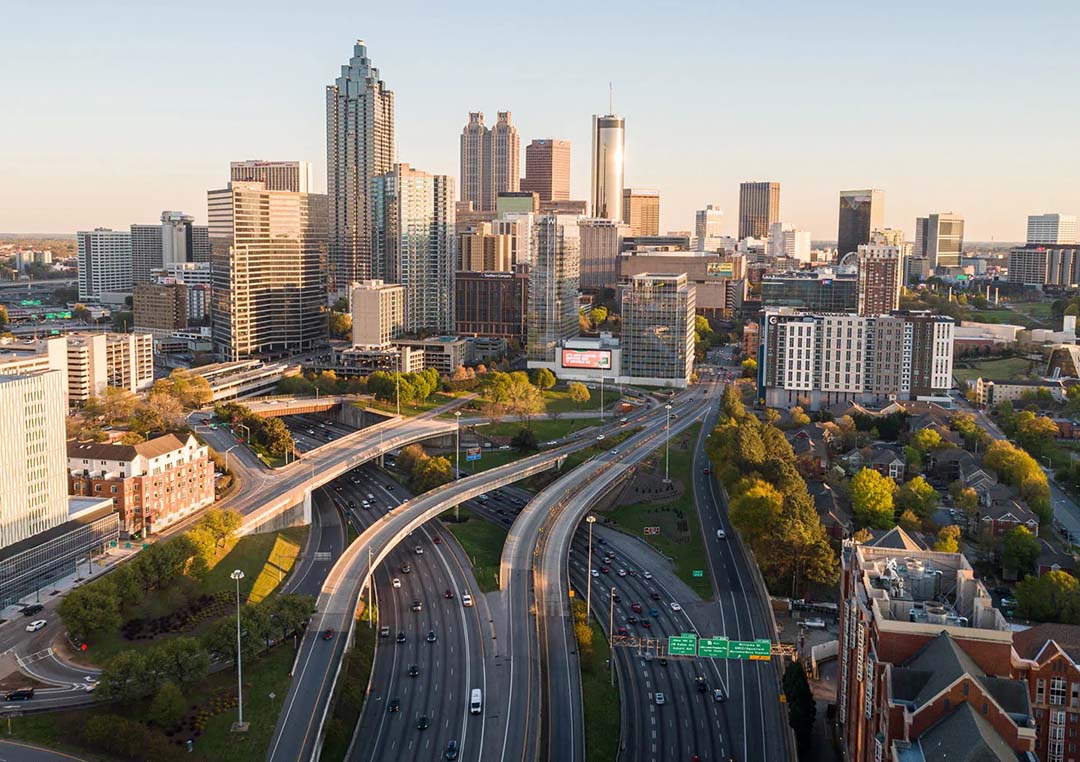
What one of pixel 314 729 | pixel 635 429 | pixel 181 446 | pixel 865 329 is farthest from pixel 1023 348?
pixel 314 729

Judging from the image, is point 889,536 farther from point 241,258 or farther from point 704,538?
point 241,258

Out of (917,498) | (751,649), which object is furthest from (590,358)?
(751,649)

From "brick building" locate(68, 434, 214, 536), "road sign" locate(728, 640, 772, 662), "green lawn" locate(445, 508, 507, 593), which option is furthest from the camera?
"brick building" locate(68, 434, 214, 536)

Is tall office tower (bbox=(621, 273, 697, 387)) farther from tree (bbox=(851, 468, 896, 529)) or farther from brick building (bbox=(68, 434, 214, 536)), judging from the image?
brick building (bbox=(68, 434, 214, 536))

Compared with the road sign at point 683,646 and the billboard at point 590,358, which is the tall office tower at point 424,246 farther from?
the road sign at point 683,646

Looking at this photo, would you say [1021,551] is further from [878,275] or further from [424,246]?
[424,246]

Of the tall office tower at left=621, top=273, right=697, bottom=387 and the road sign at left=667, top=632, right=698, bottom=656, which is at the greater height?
the tall office tower at left=621, top=273, right=697, bottom=387

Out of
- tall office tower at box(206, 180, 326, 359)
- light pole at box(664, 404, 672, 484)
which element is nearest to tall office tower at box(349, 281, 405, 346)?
tall office tower at box(206, 180, 326, 359)
